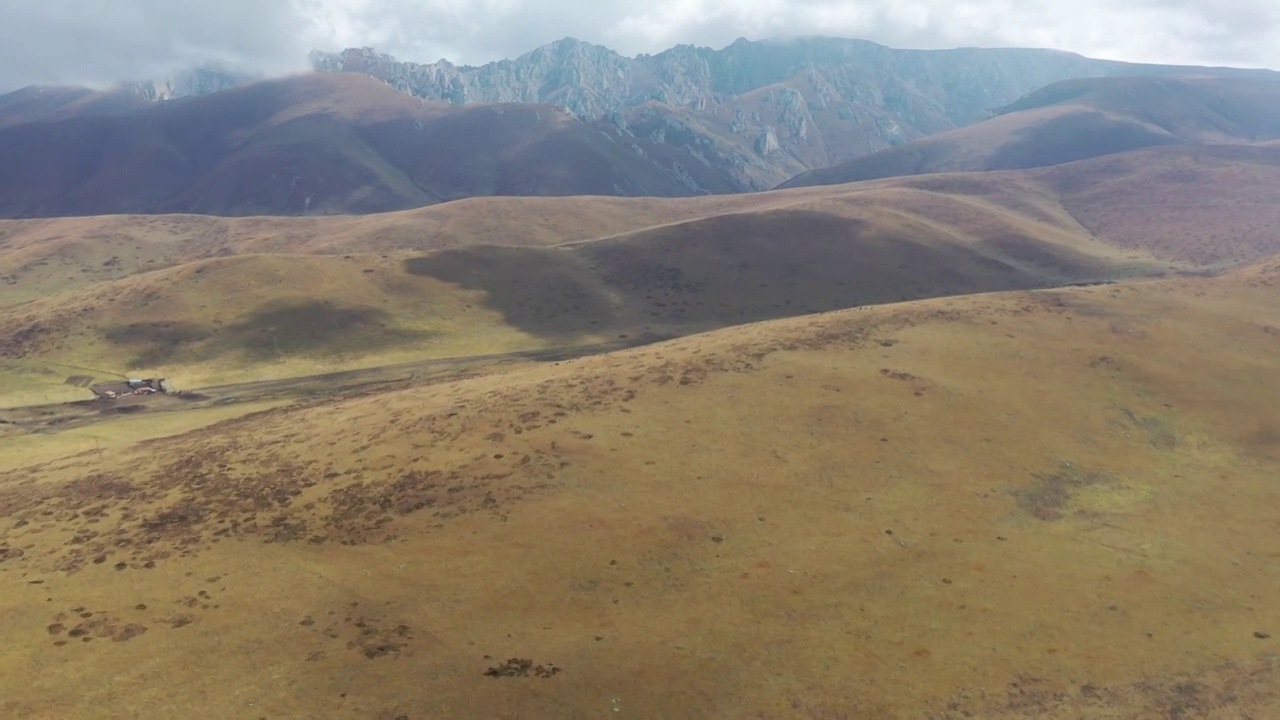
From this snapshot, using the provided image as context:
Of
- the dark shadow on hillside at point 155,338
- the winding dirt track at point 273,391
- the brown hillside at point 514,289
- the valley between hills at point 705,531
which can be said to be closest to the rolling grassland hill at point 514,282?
the dark shadow on hillside at point 155,338

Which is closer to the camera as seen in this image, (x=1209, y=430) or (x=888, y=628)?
(x=888, y=628)

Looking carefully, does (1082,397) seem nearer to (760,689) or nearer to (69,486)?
(760,689)

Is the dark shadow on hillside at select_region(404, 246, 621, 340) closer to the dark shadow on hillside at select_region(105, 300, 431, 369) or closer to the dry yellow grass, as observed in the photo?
the dark shadow on hillside at select_region(105, 300, 431, 369)

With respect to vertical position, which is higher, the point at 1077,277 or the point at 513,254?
the point at 513,254

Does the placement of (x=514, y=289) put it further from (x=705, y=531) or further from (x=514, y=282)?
(x=705, y=531)

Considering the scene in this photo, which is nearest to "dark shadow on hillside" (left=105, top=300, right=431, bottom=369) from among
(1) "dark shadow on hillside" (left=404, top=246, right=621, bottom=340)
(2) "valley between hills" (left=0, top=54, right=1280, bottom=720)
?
(2) "valley between hills" (left=0, top=54, right=1280, bottom=720)

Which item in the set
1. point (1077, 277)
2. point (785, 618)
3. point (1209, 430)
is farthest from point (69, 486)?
point (1077, 277)
